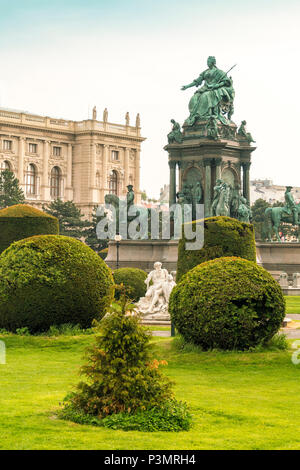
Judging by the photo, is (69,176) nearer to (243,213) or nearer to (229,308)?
(243,213)

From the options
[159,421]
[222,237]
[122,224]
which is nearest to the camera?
[159,421]

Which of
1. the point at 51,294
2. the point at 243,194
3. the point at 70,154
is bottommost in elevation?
the point at 51,294

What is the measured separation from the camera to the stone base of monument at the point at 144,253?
3756cm

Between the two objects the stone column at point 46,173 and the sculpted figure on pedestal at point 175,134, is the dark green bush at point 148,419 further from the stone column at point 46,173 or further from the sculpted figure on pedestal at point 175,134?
the stone column at point 46,173

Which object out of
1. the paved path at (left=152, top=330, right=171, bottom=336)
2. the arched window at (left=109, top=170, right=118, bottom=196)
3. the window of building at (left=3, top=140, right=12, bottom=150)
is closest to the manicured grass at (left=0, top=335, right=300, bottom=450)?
the paved path at (left=152, top=330, right=171, bottom=336)

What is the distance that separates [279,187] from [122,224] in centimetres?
9976

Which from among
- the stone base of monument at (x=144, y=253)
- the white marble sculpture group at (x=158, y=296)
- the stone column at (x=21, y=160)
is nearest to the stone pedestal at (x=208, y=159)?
the stone base of monument at (x=144, y=253)

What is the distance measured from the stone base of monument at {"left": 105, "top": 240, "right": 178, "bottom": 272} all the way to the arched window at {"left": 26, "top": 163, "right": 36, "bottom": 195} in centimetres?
6717

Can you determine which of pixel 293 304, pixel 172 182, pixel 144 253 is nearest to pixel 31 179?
pixel 172 182

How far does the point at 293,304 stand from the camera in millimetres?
29562

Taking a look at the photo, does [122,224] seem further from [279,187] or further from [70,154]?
[279,187]

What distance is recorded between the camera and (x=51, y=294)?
15922 mm

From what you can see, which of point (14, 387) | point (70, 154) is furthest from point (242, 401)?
point (70, 154)

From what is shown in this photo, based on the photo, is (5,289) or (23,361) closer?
(23,361)
